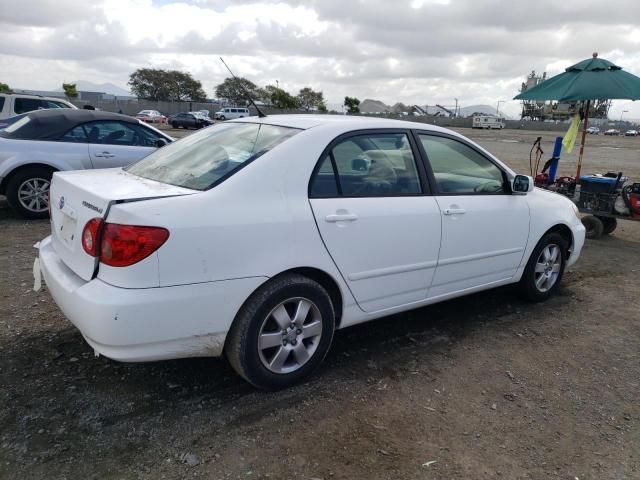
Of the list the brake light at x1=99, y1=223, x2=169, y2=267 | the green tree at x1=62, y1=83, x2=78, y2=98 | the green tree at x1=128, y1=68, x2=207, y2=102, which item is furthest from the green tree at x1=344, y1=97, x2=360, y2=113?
the brake light at x1=99, y1=223, x2=169, y2=267

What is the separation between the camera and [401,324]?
4227 millimetres

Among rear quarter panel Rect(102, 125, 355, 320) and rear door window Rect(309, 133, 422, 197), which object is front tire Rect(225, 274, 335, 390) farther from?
rear door window Rect(309, 133, 422, 197)

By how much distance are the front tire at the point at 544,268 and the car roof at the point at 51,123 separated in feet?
19.8

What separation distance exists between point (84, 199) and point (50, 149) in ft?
16.0

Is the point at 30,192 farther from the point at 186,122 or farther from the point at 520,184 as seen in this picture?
the point at 186,122

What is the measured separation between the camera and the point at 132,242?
8.20 feet

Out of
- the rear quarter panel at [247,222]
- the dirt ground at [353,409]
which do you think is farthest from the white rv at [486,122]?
the rear quarter panel at [247,222]

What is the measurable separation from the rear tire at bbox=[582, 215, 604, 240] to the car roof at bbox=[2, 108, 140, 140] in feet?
23.9

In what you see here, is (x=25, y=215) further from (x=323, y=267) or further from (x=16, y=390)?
(x=323, y=267)

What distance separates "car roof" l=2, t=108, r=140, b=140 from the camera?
7.05 meters

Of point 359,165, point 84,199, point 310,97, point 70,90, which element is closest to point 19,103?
point 84,199

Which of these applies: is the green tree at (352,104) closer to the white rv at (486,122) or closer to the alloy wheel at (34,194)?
the white rv at (486,122)

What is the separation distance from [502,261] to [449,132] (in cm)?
114

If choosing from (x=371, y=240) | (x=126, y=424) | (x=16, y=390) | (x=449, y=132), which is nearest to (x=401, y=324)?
(x=371, y=240)
